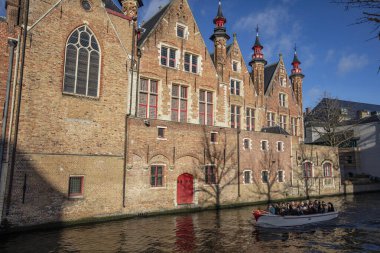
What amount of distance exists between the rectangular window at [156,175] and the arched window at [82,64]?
5975mm

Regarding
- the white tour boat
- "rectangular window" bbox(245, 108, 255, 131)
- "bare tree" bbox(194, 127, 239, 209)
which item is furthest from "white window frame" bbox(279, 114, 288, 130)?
the white tour boat

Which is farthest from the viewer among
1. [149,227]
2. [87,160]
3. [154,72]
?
[154,72]

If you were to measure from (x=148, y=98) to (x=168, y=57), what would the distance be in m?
3.79

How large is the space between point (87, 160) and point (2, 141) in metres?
4.27

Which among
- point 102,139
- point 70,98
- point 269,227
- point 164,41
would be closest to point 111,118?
point 102,139

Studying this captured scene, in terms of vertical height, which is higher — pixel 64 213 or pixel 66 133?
pixel 66 133

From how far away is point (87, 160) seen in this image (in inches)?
664

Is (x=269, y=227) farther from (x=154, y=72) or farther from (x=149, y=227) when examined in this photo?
(x=154, y=72)

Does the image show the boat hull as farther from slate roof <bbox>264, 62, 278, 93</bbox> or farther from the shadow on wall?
slate roof <bbox>264, 62, 278, 93</bbox>

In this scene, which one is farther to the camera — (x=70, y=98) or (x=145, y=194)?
(x=145, y=194)

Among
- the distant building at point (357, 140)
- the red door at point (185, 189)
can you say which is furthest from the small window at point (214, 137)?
the distant building at point (357, 140)

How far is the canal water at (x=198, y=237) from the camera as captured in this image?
39.9 ft

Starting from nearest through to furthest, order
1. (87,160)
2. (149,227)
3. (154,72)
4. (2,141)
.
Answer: (2,141), (149,227), (87,160), (154,72)

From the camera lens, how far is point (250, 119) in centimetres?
2905
